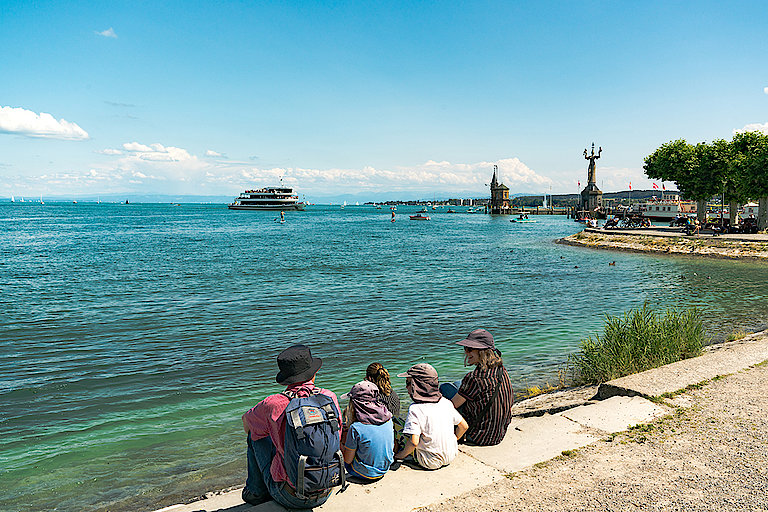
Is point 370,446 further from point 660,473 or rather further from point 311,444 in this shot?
point 660,473

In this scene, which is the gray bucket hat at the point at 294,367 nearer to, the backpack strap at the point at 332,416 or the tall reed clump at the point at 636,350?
the backpack strap at the point at 332,416

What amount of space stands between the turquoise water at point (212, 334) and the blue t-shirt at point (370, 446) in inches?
111

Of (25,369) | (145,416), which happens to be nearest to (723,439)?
(145,416)

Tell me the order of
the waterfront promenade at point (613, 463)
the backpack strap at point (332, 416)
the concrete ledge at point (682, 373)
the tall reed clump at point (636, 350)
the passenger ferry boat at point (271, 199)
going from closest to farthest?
the backpack strap at point (332, 416) < the waterfront promenade at point (613, 463) < the concrete ledge at point (682, 373) < the tall reed clump at point (636, 350) < the passenger ferry boat at point (271, 199)

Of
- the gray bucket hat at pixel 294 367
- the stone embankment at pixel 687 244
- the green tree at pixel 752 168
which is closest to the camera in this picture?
the gray bucket hat at pixel 294 367

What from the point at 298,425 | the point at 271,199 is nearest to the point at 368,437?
the point at 298,425

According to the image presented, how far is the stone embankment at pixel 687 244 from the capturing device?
117ft

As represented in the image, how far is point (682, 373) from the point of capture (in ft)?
28.2

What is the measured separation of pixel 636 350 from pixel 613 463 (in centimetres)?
498

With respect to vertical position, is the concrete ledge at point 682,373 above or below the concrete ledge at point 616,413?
above

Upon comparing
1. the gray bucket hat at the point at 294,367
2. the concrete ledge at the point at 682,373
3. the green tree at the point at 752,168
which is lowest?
the concrete ledge at the point at 682,373

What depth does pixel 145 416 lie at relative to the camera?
988cm

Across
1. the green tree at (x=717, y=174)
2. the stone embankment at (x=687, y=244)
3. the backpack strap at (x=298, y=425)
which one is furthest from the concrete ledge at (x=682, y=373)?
the green tree at (x=717, y=174)

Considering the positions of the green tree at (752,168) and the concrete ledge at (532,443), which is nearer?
the concrete ledge at (532,443)
